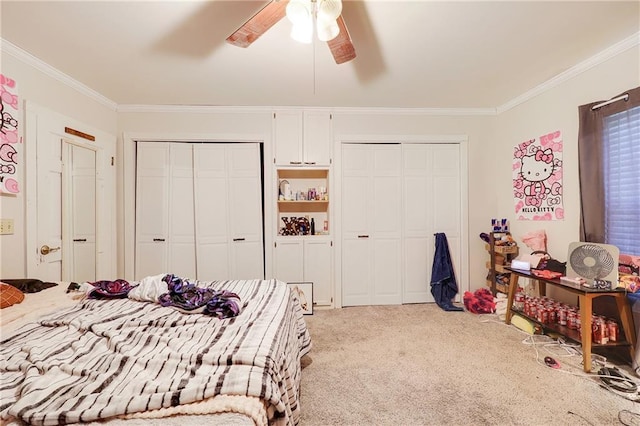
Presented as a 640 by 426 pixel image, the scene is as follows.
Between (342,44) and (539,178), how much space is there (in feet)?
8.71

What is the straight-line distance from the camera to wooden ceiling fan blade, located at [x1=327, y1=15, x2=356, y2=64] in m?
1.58

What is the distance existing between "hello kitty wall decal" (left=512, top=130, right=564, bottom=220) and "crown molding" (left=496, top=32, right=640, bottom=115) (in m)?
0.49

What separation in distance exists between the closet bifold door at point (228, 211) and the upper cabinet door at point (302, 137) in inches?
13.4

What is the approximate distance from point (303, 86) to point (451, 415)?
2.98m

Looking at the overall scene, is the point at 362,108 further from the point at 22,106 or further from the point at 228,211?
the point at 22,106

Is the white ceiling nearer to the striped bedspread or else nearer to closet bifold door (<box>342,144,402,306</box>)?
closet bifold door (<box>342,144,402,306</box>)

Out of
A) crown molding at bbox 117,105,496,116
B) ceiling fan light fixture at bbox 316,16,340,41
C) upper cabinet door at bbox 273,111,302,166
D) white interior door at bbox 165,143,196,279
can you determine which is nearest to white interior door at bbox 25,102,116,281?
crown molding at bbox 117,105,496,116

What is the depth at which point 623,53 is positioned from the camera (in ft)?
7.18

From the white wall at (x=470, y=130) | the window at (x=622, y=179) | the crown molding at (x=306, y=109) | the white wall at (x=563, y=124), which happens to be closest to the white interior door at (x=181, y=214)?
the white wall at (x=470, y=130)

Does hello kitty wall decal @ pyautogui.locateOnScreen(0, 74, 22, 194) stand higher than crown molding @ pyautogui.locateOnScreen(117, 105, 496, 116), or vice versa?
crown molding @ pyautogui.locateOnScreen(117, 105, 496, 116)

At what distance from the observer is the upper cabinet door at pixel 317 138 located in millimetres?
3498

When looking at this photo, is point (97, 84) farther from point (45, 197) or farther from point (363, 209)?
point (363, 209)

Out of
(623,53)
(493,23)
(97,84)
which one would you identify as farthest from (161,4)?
(623,53)

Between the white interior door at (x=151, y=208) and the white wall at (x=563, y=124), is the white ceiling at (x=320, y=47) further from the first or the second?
the white interior door at (x=151, y=208)
